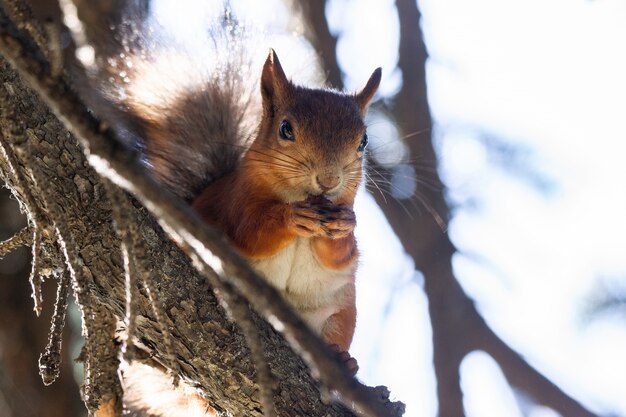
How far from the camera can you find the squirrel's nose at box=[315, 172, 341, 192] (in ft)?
5.65

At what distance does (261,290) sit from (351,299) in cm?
144

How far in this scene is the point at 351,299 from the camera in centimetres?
203

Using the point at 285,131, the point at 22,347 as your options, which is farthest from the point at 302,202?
the point at 22,347

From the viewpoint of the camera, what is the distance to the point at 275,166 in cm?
184

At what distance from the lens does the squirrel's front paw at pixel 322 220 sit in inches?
65.7

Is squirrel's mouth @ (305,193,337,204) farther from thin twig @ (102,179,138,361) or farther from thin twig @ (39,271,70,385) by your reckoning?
thin twig @ (102,179,138,361)

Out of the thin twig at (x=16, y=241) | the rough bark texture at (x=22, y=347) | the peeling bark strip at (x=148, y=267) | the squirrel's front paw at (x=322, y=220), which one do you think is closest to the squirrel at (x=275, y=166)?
the squirrel's front paw at (x=322, y=220)

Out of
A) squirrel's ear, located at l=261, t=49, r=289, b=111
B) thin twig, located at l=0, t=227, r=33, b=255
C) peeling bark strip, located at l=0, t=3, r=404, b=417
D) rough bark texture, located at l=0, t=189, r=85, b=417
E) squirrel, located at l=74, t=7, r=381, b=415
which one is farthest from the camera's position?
rough bark texture, located at l=0, t=189, r=85, b=417

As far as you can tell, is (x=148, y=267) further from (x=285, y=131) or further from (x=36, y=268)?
(x=285, y=131)

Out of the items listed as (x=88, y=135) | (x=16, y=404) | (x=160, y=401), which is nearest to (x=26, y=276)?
(x=16, y=404)

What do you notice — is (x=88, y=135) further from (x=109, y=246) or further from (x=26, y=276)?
(x=26, y=276)

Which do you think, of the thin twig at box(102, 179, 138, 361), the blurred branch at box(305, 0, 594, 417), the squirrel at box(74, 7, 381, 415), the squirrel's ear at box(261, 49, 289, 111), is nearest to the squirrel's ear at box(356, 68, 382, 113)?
the squirrel at box(74, 7, 381, 415)

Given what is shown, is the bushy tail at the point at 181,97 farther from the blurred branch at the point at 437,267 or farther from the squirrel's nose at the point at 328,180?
the blurred branch at the point at 437,267

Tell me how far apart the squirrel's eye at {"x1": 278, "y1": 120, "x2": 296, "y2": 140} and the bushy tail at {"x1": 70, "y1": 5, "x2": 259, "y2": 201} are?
0.69 ft
